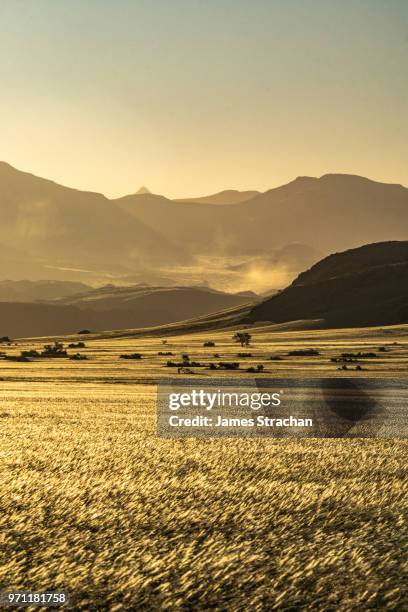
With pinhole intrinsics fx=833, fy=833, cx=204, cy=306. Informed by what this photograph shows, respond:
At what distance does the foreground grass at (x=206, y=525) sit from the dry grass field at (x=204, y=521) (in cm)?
2

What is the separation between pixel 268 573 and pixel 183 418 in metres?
19.0

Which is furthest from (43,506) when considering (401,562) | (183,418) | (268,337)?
(268,337)

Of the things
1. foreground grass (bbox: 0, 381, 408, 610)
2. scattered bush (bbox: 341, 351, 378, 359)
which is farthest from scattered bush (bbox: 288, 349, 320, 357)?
foreground grass (bbox: 0, 381, 408, 610)

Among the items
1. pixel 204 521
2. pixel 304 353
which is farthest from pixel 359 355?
pixel 204 521

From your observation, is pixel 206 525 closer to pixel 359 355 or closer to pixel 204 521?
pixel 204 521

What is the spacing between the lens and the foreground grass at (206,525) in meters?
8.62

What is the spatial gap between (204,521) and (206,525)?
0.62ft

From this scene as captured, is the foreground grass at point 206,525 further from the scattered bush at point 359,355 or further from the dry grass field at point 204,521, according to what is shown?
the scattered bush at point 359,355

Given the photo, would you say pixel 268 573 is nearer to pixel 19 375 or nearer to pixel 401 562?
pixel 401 562

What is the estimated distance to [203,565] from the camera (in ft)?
30.8

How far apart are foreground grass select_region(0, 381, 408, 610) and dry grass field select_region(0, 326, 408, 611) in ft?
0.08

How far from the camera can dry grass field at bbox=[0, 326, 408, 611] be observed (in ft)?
28.3

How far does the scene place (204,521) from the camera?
11.6 m

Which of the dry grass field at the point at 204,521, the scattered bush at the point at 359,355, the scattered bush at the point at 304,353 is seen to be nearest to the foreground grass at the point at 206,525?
the dry grass field at the point at 204,521
